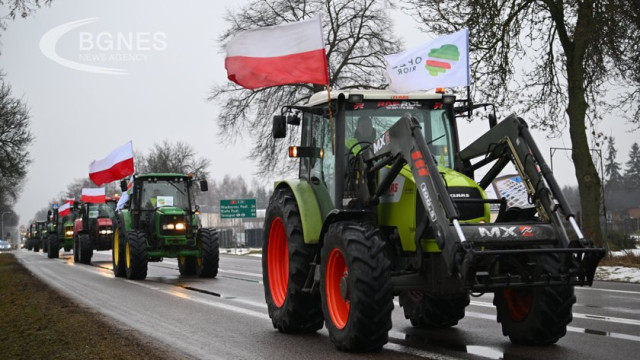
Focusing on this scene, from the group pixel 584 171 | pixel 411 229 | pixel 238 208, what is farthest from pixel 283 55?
pixel 238 208

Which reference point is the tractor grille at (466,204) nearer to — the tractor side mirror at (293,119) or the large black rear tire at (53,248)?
the tractor side mirror at (293,119)

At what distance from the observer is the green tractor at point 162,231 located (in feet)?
60.7

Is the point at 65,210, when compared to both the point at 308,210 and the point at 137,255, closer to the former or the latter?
the point at 137,255

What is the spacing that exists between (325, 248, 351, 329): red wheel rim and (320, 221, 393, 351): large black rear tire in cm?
13

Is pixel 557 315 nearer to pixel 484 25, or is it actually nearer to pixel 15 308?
pixel 15 308

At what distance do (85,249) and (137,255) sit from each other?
35.9 ft

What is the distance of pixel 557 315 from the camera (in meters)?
6.85

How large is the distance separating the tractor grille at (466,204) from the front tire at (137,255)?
1268cm

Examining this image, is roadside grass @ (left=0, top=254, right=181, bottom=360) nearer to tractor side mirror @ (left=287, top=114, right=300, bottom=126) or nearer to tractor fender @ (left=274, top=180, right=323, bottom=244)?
tractor fender @ (left=274, top=180, right=323, bottom=244)

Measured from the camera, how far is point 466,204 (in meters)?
6.93

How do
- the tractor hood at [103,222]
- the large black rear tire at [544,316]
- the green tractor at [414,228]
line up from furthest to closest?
the tractor hood at [103,222], the large black rear tire at [544,316], the green tractor at [414,228]

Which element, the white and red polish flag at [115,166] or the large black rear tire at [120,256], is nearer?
the large black rear tire at [120,256]

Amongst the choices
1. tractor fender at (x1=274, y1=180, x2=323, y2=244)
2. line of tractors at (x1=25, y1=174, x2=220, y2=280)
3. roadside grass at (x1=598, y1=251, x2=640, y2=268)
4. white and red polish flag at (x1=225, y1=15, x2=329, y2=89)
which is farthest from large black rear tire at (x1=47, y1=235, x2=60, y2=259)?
tractor fender at (x1=274, y1=180, x2=323, y2=244)

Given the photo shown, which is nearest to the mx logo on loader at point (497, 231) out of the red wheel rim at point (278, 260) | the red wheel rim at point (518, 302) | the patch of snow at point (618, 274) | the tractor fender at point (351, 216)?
the red wheel rim at point (518, 302)
